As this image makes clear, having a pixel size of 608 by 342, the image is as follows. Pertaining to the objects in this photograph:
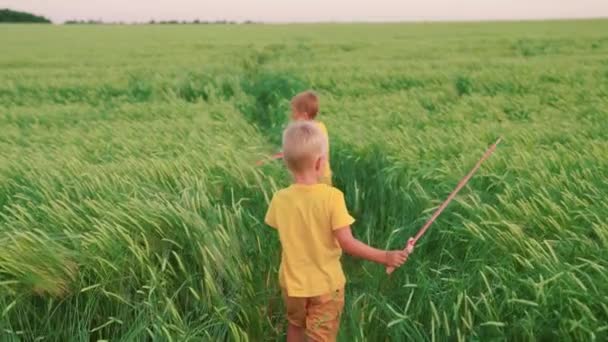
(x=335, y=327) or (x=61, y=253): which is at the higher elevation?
(x=61, y=253)

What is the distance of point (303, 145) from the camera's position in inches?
92.0

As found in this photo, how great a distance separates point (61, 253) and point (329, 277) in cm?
115

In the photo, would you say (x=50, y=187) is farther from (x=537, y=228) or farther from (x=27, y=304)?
(x=537, y=228)

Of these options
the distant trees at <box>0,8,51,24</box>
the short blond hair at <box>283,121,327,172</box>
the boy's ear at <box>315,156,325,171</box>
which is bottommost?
the distant trees at <box>0,8,51,24</box>

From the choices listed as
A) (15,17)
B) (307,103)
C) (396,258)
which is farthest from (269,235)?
(15,17)

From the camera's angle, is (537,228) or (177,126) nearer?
(537,228)

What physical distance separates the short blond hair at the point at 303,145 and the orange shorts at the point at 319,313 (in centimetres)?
54

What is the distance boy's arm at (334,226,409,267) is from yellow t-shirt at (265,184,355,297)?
5 cm

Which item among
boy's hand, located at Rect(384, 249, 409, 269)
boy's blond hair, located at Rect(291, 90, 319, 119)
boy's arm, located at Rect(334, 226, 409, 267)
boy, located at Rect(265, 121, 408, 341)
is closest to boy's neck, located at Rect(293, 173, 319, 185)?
boy, located at Rect(265, 121, 408, 341)

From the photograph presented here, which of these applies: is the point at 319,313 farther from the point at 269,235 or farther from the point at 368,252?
the point at 269,235

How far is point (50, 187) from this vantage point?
132 inches

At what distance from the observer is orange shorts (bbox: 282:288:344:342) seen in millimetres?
2451

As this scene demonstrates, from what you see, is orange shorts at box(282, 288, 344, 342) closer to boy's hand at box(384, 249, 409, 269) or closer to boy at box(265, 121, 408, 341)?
boy at box(265, 121, 408, 341)

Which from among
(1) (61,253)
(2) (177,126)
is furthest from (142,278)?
(2) (177,126)
